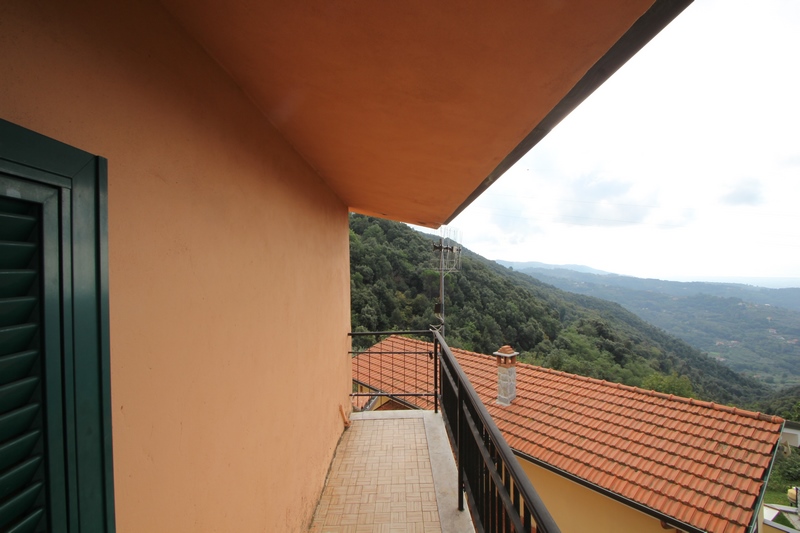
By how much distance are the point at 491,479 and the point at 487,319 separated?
908 inches

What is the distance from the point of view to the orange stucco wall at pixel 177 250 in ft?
2.27

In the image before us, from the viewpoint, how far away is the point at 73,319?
2.07ft

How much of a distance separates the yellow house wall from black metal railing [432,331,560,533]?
343 centimetres

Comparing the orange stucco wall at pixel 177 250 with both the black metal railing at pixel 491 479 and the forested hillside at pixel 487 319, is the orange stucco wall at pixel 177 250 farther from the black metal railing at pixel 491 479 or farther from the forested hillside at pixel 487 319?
the forested hillside at pixel 487 319

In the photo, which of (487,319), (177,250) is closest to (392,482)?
(177,250)

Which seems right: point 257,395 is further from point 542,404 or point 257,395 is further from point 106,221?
point 542,404

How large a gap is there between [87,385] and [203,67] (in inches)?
40.7

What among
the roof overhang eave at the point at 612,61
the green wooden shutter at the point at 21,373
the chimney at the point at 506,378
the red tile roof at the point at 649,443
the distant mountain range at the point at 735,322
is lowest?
the distant mountain range at the point at 735,322

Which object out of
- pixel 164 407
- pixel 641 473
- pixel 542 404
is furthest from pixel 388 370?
pixel 164 407

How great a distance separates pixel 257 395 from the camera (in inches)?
61.4

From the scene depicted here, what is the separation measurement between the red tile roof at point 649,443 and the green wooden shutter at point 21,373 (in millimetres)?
3267

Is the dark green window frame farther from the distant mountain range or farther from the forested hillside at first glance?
the distant mountain range

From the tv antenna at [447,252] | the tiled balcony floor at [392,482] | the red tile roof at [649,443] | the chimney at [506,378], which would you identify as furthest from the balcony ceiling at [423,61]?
the tv antenna at [447,252]

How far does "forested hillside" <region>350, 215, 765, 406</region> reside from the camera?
20.9 meters
